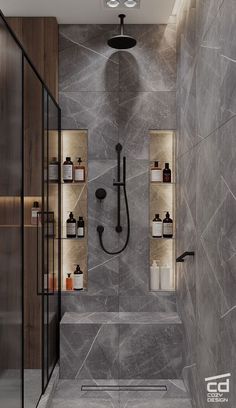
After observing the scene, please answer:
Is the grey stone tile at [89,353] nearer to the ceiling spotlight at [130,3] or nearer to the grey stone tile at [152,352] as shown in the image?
the grey stone tile at [152,352]

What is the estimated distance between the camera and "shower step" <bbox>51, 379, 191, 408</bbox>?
268 centimetres

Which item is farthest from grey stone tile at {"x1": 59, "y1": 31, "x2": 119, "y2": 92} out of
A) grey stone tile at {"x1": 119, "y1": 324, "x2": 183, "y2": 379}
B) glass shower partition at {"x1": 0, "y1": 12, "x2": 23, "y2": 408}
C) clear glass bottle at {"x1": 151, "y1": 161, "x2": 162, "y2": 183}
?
grey stone tile at {"x1": 119, "y1": 324, "x2": 183, "y2": 379}

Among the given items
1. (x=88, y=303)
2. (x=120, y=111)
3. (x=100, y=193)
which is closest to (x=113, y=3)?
(x=120, y=111)

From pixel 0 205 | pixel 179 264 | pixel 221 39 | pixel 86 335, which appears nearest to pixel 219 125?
pixel 221 39

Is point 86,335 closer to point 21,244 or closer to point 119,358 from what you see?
point 119,358

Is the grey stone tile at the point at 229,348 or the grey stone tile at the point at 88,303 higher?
the grey stone tile at the point at 229,348

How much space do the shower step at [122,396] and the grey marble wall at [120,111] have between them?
597mm

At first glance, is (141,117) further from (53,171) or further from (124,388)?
(124,388)

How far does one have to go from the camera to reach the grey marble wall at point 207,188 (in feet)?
5.58

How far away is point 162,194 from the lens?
351 centimetres

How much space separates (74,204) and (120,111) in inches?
33.2

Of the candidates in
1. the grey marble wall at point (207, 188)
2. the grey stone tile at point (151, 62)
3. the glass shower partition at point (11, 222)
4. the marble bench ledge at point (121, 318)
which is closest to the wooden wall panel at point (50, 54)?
the grey stone tile at point (151, 62)

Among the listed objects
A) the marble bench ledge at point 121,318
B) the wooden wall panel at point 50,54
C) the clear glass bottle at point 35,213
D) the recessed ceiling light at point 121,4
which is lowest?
the marble bench ledge at point 121,318

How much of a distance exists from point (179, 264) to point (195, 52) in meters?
1.50
